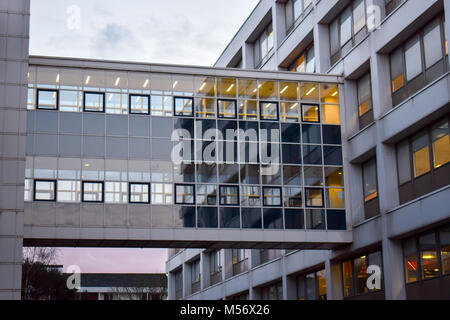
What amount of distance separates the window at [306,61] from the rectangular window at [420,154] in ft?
36.0

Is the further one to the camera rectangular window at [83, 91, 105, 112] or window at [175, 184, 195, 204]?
rectangular window at [83, 91, 105, 112]

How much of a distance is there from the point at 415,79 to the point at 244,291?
22.5 meters

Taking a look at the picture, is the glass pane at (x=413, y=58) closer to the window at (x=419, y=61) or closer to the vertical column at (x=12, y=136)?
the window at (x=419, y=61)

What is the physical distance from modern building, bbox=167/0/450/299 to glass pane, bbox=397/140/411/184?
0.04 metres

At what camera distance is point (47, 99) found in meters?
33.8

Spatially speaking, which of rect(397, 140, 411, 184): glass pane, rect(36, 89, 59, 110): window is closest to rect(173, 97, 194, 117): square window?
rect(36, 89, 59, 110): window

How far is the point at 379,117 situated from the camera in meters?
33.0

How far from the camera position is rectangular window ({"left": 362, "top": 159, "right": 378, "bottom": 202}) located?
113 ft

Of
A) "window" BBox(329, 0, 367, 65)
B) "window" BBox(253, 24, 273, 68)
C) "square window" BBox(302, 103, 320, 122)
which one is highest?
"window" BBox(253, 24, 273, 68)

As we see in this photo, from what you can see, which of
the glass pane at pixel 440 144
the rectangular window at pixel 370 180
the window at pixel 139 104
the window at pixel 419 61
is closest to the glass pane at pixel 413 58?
the window at pixel 419 61

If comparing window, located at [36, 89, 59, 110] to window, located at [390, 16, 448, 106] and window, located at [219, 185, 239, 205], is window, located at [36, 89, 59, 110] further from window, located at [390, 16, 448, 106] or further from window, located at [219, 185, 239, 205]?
window, located at [390, 16, 448, 106]

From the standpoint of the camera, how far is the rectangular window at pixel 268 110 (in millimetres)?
36031

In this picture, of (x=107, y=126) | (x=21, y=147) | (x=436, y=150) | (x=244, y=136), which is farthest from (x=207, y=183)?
(x=21, y=147)

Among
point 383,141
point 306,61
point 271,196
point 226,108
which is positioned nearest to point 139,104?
point 226,108
